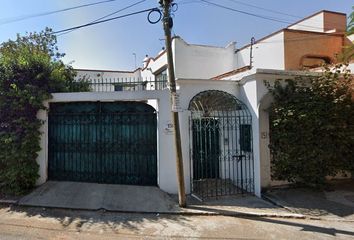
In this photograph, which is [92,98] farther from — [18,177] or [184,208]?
[184,208]

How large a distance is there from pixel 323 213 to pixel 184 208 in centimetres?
334

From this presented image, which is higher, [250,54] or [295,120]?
[250,54]

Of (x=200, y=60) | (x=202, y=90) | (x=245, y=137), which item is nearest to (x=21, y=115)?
(x=202, y=90)

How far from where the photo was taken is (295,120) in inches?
324

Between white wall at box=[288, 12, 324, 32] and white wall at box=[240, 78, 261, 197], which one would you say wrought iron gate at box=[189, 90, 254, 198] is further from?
white wall at box=[288, 12, 324, 32]

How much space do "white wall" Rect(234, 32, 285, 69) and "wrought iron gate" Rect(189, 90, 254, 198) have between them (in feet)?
17.1

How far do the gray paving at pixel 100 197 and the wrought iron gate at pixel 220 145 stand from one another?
1.33 m

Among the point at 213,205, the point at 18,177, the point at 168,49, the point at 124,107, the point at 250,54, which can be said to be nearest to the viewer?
the point at 168,49

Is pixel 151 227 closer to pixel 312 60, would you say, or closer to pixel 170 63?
pixel 170 63

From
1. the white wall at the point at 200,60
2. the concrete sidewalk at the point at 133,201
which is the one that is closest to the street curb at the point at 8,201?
the concrete sidewalk at the point at 133,201

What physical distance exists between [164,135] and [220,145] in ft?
7.44

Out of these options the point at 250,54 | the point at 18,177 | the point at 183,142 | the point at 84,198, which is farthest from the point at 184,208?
the point at 250,54

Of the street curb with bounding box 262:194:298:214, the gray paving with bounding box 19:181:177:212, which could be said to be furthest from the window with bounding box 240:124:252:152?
the gray paving with bounding box 19:181:177:212

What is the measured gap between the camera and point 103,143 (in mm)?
8703
